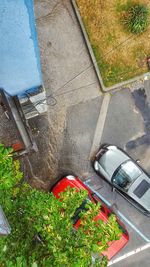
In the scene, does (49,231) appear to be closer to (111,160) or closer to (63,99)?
(111,160)

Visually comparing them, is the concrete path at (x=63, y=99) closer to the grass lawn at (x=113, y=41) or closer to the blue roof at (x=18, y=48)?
the grass lawn at (x=113, y=41)

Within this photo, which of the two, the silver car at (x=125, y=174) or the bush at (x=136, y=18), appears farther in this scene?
the silver car at (x=125, y=174)

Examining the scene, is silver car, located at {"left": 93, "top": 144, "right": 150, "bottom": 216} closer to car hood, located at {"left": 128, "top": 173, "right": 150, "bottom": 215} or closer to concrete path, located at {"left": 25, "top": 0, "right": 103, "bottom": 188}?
car hood, located at {"left": 128, "top": 173, "right": 150, "bottom": 215}

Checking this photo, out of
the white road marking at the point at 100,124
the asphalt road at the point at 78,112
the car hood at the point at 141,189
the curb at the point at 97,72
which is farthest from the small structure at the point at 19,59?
the car hood at the point at 141,189

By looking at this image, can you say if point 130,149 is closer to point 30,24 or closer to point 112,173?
point 112,173

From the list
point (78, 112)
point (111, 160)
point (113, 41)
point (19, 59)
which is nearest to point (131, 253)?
point (111, 160)

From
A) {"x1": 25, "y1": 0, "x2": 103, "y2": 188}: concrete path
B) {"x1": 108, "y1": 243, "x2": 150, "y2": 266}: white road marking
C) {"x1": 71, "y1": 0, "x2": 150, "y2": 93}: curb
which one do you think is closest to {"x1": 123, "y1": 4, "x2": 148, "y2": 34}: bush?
{"x1": 71, "y1": 0, "x2": 150, "y2": 93}: curb
